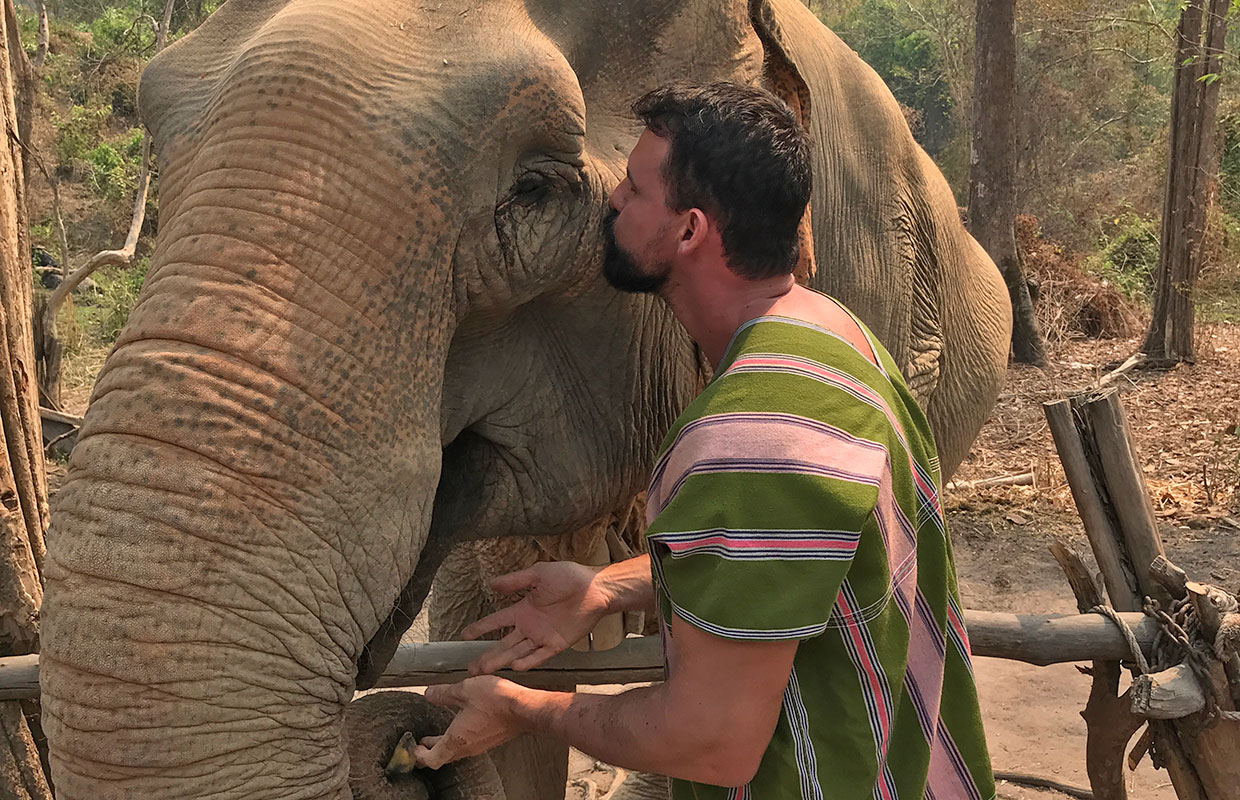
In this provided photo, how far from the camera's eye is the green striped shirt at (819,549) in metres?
1.34

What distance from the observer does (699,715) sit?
1373mm

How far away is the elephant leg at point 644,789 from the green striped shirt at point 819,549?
82.2 inches

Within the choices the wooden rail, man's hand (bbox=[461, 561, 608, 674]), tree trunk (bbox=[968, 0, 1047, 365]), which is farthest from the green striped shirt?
tree trunk (bbox=[968, 0, 1047, 365])

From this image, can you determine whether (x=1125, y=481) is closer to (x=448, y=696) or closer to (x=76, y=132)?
(x=448, y=696)

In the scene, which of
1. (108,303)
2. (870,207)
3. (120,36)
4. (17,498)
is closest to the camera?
(870,207)

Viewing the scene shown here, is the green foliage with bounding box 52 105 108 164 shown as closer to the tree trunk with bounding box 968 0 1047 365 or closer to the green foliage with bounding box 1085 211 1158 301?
the tree trunk with bounding box 968 0 1047 365

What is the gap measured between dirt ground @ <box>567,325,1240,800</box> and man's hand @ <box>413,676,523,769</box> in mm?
2487

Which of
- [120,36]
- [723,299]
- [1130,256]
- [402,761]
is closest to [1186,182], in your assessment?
[1130,256]

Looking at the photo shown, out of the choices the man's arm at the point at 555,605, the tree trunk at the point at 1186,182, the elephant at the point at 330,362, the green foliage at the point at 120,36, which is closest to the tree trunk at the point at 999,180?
the tree trunk at the point at 1186,182

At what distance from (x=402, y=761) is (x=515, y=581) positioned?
33 centimetres

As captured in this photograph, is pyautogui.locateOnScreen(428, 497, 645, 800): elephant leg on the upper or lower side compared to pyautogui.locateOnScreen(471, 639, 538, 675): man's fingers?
lower

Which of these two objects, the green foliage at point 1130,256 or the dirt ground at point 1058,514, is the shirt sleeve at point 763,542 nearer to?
the dirt ground at point 1058,514

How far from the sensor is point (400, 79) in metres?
1.62

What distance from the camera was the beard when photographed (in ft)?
5.14
